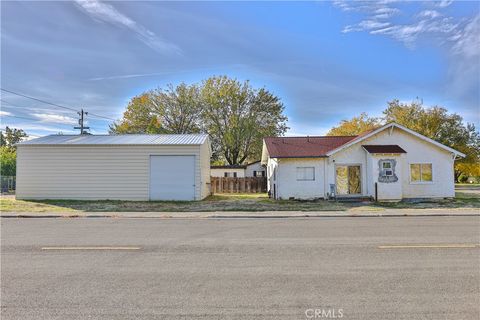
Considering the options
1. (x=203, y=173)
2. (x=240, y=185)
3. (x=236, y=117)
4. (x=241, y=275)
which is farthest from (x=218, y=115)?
(x=241, y=275)

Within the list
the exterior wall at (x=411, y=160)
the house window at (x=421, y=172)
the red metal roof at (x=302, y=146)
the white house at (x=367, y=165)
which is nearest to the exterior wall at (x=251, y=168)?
the red metal roof at (x=302, y=146)

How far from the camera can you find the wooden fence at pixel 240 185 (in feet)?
105

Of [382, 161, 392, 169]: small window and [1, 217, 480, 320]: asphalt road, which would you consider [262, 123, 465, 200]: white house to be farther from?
[1, 217, 480, 320]: asphalt road

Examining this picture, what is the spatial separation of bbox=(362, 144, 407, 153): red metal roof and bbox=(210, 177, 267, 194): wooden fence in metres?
11.5

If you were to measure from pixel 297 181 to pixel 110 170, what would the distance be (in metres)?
11.8

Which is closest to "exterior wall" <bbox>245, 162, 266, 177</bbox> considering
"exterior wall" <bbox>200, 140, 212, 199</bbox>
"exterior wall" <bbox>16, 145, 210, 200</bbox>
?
"exterior wall" <bbox>200, 140, 212, 199</bbox>

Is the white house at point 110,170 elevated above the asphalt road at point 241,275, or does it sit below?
above

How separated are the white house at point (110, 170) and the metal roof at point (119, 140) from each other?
12cm

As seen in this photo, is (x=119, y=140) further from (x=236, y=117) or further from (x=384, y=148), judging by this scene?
(x=236, y=117)

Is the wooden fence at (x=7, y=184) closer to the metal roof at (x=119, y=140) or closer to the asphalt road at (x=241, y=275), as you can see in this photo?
the metal roof at (x=119, y=140)

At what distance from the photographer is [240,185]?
3206 cm

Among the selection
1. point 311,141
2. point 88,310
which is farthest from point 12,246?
point 311,141

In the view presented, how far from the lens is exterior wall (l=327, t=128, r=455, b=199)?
74.6 ft

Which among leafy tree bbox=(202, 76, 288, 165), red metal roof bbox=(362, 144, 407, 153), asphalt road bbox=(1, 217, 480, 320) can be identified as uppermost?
leafy tree bbox=(202, 76, 288, 165)
